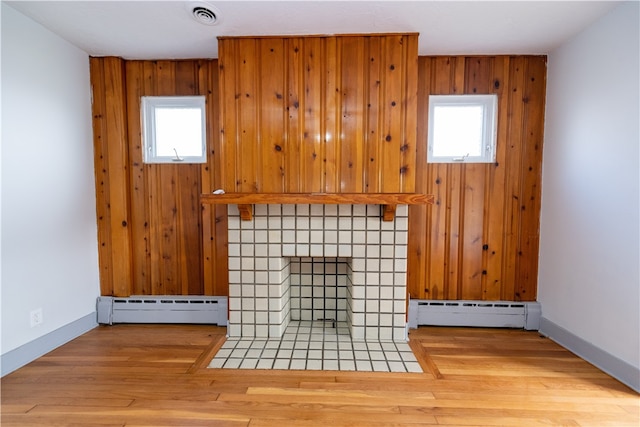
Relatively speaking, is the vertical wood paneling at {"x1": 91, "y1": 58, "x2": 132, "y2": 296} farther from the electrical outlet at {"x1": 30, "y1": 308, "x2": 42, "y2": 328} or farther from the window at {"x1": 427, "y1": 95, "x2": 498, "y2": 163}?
the window at {"x1": 427, "y1": 95, "x2": 498, "y2": 163}

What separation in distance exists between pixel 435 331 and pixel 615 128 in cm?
190

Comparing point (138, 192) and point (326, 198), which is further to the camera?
point (138, 192)

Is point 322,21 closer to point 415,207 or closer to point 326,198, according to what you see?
point 326,198

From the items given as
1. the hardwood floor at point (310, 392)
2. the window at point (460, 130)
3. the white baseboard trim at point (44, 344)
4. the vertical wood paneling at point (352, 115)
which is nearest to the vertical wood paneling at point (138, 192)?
the white baseboard trim at point (44, 344)

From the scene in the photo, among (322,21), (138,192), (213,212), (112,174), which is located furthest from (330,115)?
(112,174)

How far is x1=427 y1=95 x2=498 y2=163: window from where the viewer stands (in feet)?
8.93

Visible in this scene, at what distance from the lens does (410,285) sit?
9.25 feet

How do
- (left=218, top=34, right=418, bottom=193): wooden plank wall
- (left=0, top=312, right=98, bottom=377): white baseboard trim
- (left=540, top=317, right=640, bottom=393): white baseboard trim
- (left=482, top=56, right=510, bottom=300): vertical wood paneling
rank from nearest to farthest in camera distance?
(left=540, top=317, right=640, bottom=393): white baseboard trim
(left=0, top=312, right=98, bottom=377): white baseboard trim
(left=218, top=34, right=418, bottom=193): wooden plank wall
(left=482, top=56, right=510, bottom=300): vertical wood paneling

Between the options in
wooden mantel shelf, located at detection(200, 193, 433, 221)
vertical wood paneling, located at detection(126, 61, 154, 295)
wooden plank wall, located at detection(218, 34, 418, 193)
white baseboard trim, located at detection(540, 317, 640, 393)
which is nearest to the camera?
white baseboard trim, located at detection(540, 317, 640, 393)

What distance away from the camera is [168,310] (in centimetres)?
285

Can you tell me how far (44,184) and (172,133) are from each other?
3.27ft

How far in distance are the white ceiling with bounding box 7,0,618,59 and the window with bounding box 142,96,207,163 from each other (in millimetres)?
493

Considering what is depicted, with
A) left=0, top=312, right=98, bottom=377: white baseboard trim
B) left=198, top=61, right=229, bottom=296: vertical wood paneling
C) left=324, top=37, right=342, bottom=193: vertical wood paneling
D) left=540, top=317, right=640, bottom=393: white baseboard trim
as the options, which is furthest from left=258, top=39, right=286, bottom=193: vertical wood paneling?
left=540, top=317, right=640, bottom=393: white baseboard trim

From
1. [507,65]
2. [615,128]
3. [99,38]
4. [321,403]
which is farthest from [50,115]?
[615,128]
